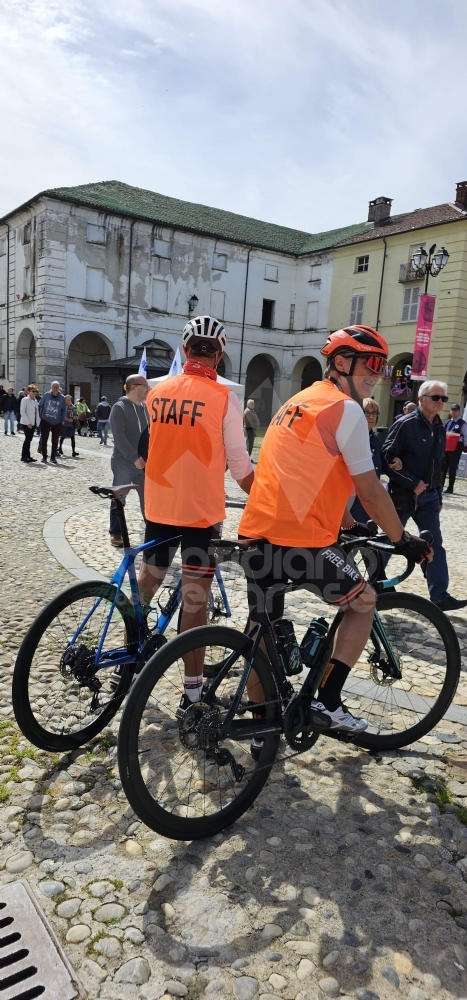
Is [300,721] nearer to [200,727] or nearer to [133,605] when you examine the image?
[200,727]

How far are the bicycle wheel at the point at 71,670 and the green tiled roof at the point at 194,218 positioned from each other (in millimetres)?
34195

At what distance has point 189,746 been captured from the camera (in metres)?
2.64

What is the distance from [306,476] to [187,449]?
0.62 metres

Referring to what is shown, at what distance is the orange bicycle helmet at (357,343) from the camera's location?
2807 mm

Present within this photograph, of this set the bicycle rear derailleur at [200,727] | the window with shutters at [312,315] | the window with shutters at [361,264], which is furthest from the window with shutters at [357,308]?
the bicycle rear derailleur at [200,727]

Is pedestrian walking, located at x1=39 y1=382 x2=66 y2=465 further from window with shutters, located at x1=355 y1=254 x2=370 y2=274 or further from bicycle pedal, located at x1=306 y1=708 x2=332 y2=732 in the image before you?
window with shutters, located at x1=355 y1=254 x2=370 y2=274

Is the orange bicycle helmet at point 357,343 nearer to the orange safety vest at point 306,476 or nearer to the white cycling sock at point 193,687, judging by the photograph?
the orange safety vest at point 306,476

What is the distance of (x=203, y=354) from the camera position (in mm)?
3145

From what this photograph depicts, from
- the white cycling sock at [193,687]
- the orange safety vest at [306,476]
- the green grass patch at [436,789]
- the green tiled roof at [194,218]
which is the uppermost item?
the green tiled roof at [194,218]

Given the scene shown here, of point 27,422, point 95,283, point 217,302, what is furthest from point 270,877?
point 217,302

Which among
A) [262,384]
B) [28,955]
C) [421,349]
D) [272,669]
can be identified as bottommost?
[28,955]

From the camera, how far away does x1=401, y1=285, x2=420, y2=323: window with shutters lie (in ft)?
109

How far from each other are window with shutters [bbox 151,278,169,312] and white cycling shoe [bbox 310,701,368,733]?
36.1 metres

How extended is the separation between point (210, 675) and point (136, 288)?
118 ft
